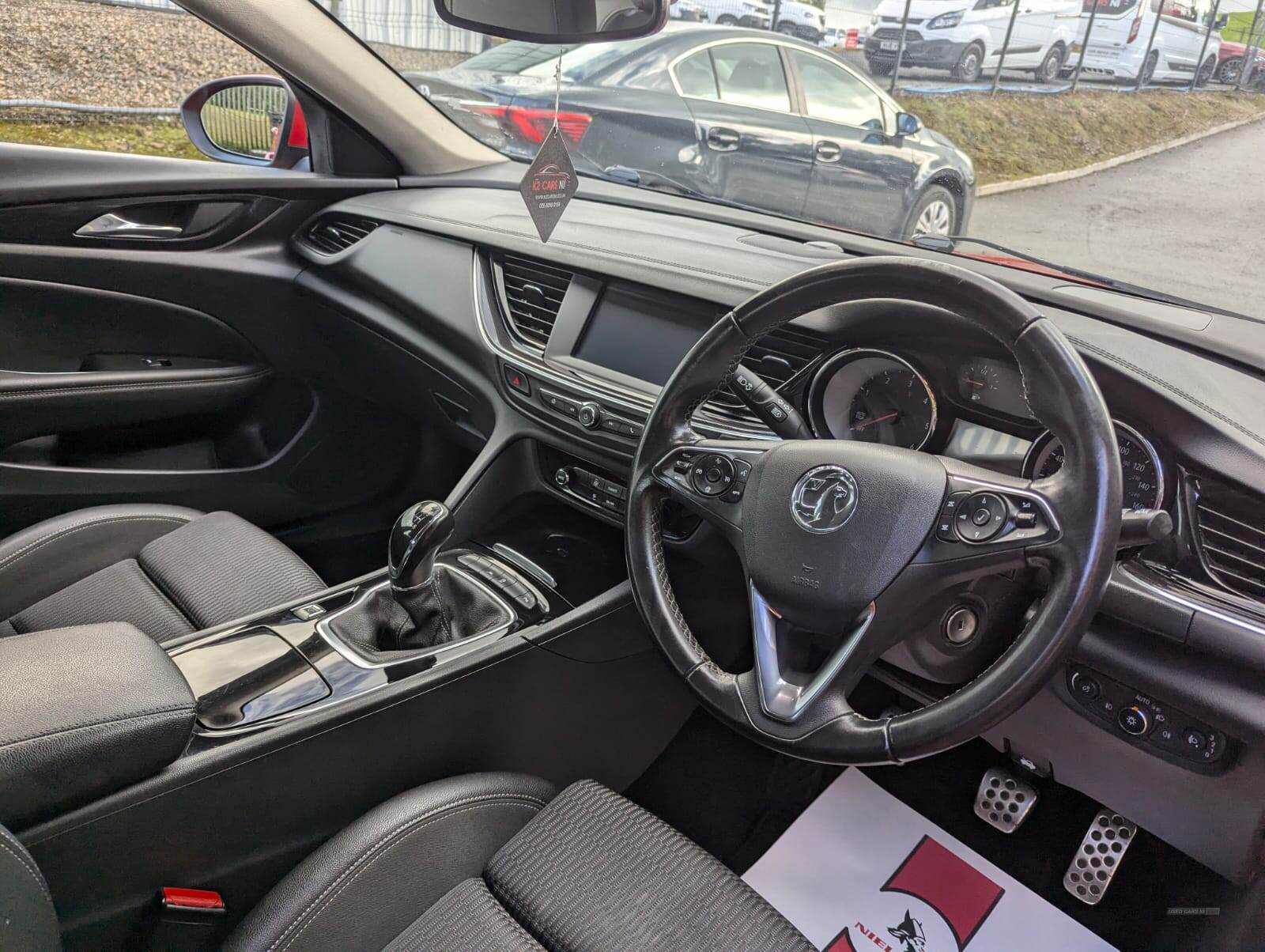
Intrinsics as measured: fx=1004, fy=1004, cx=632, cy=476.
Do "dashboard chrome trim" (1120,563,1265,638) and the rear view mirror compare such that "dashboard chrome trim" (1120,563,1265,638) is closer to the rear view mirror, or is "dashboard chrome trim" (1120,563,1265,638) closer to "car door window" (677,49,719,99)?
the rear view mirror

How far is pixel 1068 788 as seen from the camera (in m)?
1.68

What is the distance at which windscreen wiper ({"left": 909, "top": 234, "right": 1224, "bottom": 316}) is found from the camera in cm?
142

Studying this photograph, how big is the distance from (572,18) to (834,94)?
1.64 feet

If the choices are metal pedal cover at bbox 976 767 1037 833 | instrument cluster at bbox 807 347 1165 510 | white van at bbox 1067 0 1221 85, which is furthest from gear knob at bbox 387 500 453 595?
white van at bbox 1067 0 1221 85

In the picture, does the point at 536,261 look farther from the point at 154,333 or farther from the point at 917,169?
the point at 154,333

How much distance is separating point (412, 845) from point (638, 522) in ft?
1.51

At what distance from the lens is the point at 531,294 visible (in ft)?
5.96

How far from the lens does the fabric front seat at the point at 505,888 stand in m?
1.07

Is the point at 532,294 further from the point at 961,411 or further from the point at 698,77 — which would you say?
the point at 961,411

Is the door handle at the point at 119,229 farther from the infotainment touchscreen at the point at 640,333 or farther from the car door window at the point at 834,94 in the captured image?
the car door window at the point at 834,94

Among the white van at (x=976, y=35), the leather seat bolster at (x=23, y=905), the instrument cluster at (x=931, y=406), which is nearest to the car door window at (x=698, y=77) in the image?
the white van at (x=976, y=35)

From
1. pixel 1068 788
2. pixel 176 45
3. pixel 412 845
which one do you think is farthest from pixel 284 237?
pixel 1068 788

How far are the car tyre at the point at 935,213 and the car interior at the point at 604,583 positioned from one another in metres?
0.12

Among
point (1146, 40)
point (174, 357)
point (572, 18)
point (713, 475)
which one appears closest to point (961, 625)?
point (713, 475)
